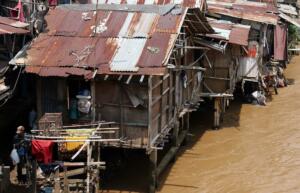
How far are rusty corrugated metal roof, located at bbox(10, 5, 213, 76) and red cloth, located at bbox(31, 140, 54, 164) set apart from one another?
1747mm

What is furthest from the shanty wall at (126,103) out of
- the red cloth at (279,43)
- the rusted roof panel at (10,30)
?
the red cloth at (279,43)

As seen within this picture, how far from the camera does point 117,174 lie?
1534 centimetres

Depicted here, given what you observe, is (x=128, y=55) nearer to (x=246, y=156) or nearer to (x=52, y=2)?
(x=52, y=2)

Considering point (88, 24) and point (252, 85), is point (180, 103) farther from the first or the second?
point (252, 85)

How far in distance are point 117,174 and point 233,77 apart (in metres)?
7.05

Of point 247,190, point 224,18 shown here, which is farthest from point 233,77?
point 247,190

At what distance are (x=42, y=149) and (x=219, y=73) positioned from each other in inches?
→ 371

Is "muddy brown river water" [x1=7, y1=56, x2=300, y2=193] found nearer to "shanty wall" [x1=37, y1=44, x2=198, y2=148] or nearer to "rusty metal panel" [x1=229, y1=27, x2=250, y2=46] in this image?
"shanty wall" [x1=37, y1=44, x2=198, y2=148]

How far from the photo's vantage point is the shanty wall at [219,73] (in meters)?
19.6

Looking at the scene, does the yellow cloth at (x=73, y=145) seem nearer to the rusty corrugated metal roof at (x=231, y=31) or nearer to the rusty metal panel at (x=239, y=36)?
the rusty corrugated metal roof at (x=231, y=31)

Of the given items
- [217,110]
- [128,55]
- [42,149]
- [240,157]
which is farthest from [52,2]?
[240,157]

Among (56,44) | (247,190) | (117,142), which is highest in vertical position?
(56,44)

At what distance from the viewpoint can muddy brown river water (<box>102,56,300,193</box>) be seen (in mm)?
14812

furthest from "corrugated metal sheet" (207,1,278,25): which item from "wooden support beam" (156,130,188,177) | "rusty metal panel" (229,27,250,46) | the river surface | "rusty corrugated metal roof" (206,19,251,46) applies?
"wooden support beam" (156,130,188,177)
